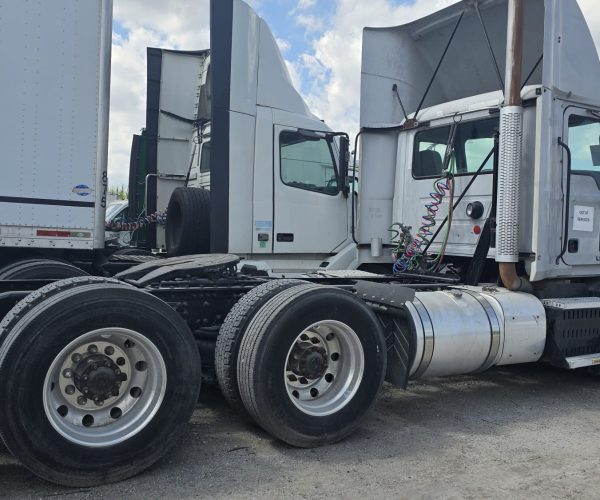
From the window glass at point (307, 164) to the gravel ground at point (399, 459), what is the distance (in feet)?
8.27

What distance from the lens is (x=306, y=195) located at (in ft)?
21.2

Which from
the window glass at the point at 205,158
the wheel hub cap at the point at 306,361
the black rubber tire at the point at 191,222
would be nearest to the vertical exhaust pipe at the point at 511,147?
the wheel hub cap at the point at 306,361

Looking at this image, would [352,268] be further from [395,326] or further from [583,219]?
[583,219]

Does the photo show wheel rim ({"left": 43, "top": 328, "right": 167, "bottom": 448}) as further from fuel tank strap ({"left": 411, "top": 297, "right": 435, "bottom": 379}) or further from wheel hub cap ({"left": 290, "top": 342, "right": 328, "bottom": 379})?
fuel tank strap ({"left": 411, "top": 297, "right": 435, "bottom": 379})

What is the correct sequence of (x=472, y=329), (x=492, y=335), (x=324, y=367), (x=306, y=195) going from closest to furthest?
(x=324, y=367)
(x=472, y=329)
(x=492, y=335)
(x=306, y=195)

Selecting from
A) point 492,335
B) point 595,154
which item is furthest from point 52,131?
point 595,154

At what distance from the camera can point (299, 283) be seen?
13.7 ft

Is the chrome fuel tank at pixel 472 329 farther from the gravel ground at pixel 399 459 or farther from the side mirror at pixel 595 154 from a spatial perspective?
the side mirror at pixel 595 154

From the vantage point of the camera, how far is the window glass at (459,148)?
599cm

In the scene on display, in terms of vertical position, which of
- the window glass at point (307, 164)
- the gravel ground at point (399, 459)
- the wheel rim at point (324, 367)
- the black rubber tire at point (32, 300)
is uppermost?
the window glass at point (307, 164)

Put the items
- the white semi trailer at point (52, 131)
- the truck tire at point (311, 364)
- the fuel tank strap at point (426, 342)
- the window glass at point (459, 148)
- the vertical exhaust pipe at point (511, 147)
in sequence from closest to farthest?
1. the truck tire at point (311, 364)
2. the fuel tank strap at point (426, 342)
3. the white semi trailer at point (52, 131)
4. the vertical exhaust pipe at point (511, 147)
5. the window glass at point (459, 148)

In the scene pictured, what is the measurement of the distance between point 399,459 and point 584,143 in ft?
12.6

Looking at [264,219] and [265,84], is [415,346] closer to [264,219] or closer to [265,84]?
[264,219]

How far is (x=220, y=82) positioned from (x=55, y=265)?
7.83 feet
